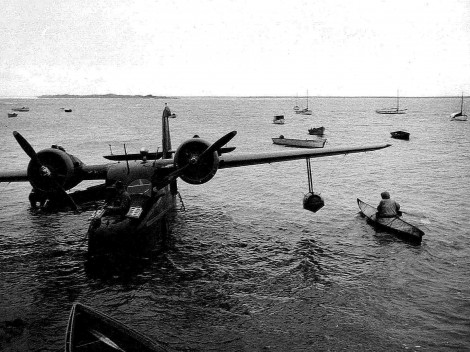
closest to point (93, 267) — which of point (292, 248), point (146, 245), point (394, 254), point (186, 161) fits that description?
point (146, 245)

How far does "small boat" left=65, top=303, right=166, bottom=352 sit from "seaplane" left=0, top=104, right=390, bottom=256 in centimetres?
520

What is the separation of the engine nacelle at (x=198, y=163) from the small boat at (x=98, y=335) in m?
8.83

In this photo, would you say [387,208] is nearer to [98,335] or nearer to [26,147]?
[98,335]

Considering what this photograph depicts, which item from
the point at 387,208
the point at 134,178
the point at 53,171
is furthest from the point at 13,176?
the point at 387,208

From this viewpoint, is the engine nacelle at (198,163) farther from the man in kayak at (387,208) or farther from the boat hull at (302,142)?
the boat hull at (302,142)

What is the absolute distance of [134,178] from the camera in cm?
1867

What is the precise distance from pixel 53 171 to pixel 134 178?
3.94 meters

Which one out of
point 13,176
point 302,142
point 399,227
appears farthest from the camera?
point 302,142

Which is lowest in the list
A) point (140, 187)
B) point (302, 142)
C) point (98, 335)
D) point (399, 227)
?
point (399, 227)

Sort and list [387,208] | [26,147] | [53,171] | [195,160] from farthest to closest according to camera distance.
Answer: [387,208] → [53,171] → [195,160] → [26,147]

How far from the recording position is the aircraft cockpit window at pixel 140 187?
17461 millimetres

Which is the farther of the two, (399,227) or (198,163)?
(399,227)

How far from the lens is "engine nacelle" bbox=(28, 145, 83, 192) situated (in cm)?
1742

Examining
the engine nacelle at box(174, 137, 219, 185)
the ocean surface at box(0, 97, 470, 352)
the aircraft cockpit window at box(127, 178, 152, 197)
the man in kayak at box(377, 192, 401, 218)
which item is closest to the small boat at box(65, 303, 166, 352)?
the ocean surface at box(0, 97, 470, 352)
